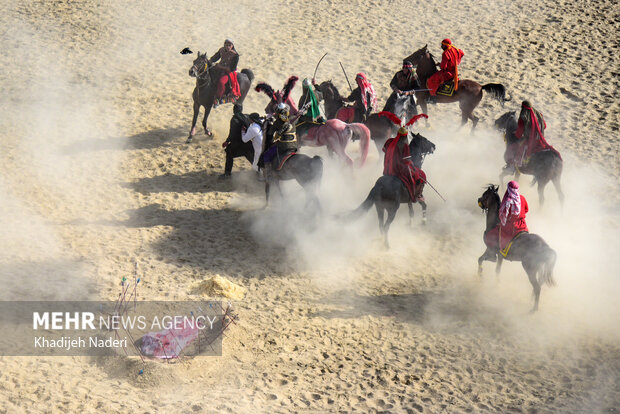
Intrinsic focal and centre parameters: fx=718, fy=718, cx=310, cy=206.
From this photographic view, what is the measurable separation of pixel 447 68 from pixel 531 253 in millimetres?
7257

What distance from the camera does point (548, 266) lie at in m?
11.1

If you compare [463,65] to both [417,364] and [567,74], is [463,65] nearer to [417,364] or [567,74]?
[567,74]

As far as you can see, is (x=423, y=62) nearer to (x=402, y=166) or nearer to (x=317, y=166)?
(x=402, y=166)

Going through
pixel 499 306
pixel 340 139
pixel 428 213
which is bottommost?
pixel 499 306

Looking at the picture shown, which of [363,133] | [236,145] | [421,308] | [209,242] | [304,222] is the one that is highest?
[363,133]

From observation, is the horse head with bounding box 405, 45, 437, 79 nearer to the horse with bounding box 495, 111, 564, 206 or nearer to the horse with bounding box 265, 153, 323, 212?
the horse with bounding box 495, 111, 564, 206

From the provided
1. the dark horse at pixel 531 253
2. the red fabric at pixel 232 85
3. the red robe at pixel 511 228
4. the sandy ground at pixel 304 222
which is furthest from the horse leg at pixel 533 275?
the red fabric at pixel 232 85

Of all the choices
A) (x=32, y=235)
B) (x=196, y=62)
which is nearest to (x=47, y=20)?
(x=196, y=62)

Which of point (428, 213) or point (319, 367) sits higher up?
point (428, 213)

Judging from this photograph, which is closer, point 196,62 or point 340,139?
point 340,139

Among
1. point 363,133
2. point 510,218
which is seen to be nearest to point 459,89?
point 363,133

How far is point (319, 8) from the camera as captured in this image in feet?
77.1

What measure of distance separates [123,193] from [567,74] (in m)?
12.8

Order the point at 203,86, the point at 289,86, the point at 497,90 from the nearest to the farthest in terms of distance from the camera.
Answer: the point at 289,86, the point at 203,86, the point at 497,90
